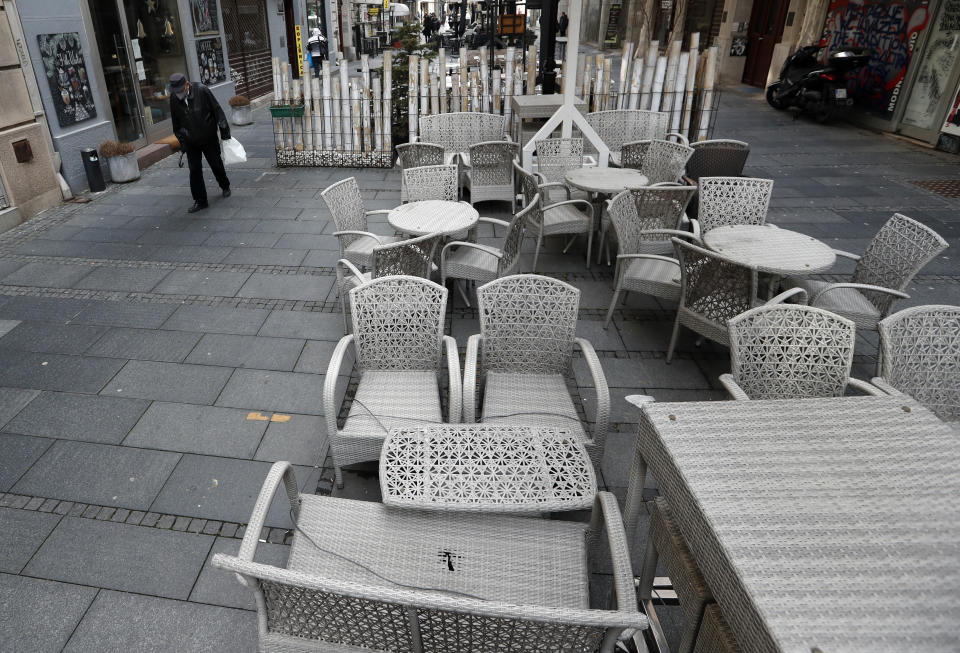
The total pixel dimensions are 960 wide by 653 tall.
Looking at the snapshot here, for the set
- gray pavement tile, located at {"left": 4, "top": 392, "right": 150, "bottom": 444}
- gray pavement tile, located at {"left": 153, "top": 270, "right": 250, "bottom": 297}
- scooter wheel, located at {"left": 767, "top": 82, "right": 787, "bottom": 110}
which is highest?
scooter wheel, located at {"left": 767, "top": 82, "right": 787, "bottom": 110}

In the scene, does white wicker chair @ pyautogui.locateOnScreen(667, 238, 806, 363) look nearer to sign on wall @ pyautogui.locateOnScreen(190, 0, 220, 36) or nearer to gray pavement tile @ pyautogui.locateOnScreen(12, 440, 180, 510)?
gray pavement tile @ pyautogui.locateOnScreen(12, 440, 180, 510)

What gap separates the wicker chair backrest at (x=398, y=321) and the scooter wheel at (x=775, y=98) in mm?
12659

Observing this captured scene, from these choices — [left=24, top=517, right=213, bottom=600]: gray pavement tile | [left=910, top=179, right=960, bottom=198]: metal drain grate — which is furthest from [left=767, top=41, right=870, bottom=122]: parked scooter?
[left=24, top=517, right=213, bottom=600]: gray pavement tile

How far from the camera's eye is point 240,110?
11297 mm

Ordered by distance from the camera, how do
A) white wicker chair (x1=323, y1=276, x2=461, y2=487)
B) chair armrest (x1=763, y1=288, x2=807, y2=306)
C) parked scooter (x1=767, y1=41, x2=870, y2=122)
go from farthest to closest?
parked scooter (x1=767, y1=41, x2=870, y2=122)
chair armrest (x1=763, y1=288, x2=807, y2=306)
white wicker chair (x1=323, y1=276, x2=461, y2=487)

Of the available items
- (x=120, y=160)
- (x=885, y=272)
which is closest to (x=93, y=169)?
(x=120, y=160)

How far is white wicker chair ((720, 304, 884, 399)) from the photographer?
8.48 ft

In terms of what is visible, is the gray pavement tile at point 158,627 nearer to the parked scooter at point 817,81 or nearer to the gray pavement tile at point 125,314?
the gray pavement tile at point 125,314

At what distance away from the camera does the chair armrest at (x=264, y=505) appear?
178cm

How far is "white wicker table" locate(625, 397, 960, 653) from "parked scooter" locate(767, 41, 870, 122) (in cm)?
1188

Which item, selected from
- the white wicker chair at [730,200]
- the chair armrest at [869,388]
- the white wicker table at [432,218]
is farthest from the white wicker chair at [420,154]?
the chair armrest at [869,388]

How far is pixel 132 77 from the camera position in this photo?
8852 mm

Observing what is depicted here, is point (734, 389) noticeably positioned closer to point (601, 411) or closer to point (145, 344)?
point (601, 411)

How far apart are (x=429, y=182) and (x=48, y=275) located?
3512mm
